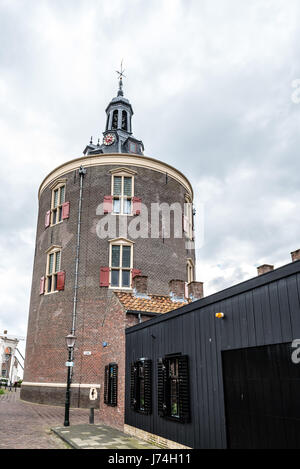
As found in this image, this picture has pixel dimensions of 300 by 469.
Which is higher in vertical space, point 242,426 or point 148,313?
point 148,313

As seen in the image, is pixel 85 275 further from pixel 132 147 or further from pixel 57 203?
pixel 132 147

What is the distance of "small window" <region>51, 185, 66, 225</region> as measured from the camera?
989 inches

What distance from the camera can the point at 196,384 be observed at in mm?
8203

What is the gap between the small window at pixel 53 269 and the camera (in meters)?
23.7

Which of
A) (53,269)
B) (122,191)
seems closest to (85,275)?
(53,269)

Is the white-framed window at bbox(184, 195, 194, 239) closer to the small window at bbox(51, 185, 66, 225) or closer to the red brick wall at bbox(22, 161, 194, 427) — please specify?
the red brick wall at bbox(22, 161, 194, 427)

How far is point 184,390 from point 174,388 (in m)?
1.13

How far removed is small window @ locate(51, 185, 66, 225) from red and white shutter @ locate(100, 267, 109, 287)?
203 inches

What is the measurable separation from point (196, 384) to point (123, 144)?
23847mm

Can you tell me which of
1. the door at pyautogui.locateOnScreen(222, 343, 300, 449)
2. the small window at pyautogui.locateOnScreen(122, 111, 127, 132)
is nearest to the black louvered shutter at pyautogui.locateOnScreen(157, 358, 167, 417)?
the door at pyautogui.locateOnScreen(222, 343, 300, 449)

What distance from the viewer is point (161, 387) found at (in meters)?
9.67
